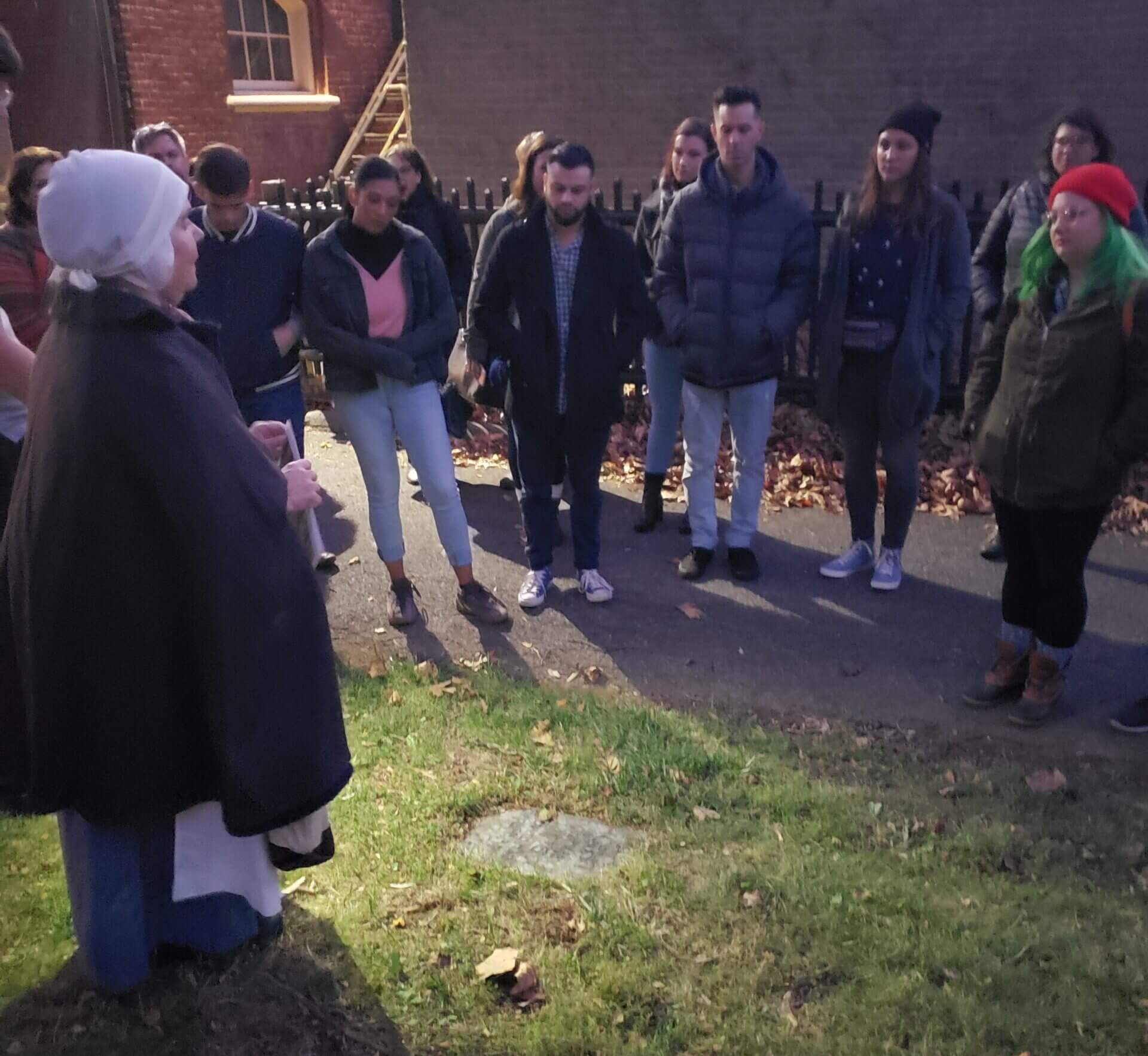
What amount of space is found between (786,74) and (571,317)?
6708mm

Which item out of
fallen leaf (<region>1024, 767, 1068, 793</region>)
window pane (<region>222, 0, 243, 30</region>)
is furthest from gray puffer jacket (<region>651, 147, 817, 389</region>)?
window pane (<region>222, 0, 243, 30</region>)

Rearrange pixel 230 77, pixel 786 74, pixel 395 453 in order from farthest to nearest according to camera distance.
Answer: pixel 230 77
pixel 786 74
pixel 395 453

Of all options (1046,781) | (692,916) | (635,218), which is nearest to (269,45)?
(635,218)

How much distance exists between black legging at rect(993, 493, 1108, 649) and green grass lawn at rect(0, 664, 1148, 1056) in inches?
21.6

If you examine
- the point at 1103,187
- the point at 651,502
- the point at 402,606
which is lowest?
the point at 402,606

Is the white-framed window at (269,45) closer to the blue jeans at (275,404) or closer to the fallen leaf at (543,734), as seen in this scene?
the blue jeans at (275,404)

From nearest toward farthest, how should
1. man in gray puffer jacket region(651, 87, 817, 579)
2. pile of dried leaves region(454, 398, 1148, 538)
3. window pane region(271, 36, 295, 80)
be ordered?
man in gray puffer jacket region(651, 87, 817, 579)
pile of dried leaves region(454, 398, 1148, 538)
window pane region(271, 36, 295, 80)

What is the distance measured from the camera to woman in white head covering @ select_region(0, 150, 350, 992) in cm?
244

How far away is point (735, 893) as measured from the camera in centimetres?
340

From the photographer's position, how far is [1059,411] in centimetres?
401

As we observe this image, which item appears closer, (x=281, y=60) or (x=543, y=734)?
(x=543, y=734)

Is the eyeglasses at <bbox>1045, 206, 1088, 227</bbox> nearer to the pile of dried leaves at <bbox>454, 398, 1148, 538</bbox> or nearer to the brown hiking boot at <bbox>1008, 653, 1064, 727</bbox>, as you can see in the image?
the brown hiking boot at <bbox>1008, 653, 1064, 727</bbox>

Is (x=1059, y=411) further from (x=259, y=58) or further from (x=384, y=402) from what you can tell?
(x=259, y=58)

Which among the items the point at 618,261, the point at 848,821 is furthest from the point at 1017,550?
the point at 618,261
